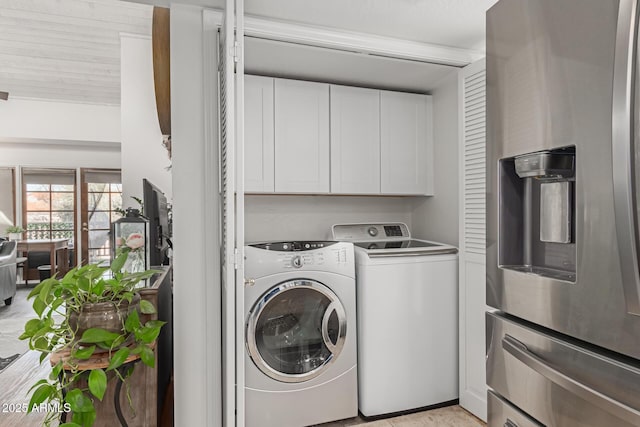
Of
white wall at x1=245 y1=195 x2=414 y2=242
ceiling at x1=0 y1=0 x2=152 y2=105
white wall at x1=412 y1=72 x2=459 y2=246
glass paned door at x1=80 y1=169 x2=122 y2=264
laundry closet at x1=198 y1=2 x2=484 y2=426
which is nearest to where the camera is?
laundry closet at x1=198 y1=2 x2=484 y2=426

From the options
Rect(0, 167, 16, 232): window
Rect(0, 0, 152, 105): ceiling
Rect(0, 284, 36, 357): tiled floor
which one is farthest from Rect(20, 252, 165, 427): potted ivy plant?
Rect(0, 167, 16, 232): window

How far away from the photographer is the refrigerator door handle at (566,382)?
2.32 feet

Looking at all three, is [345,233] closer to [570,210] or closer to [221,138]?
[221,138]

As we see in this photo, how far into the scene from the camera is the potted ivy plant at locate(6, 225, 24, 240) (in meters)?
6.03

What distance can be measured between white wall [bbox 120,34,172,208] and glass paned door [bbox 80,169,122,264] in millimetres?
2829

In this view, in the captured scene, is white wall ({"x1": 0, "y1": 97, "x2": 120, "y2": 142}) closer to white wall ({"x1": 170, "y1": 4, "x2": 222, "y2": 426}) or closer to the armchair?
the armchair

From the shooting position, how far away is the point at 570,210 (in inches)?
33.6

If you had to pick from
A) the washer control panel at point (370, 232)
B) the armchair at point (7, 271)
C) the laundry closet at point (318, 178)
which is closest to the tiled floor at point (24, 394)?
the laundry closet at point (318, 178)

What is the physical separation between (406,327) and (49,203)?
629cm

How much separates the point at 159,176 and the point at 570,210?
380cm

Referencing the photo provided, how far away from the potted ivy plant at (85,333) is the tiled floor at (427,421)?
1.26m

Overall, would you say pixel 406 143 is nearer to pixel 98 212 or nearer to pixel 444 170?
pixel 444 170

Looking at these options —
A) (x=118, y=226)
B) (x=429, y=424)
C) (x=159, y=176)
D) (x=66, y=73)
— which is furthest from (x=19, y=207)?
(x=429, y=424)

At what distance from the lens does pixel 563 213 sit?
2.83 ft
